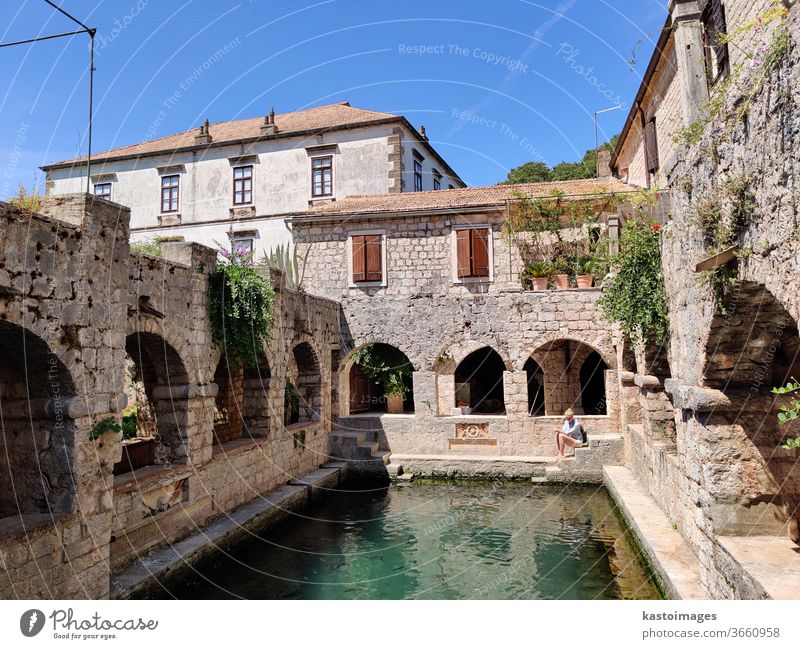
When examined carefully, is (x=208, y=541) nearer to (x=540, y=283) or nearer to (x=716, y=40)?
(x=540, y=283)

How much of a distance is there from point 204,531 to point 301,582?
200 cm

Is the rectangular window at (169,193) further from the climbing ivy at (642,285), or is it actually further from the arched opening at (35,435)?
the climbing ivy at (642,285)

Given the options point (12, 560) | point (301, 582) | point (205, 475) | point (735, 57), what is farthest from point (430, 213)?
point (12, 560)

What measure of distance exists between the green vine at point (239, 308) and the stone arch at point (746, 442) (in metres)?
7.14

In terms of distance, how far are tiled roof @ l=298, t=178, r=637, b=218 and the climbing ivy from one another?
24.0ft

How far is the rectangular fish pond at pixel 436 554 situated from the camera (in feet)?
23.7

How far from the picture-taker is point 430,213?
16.8m

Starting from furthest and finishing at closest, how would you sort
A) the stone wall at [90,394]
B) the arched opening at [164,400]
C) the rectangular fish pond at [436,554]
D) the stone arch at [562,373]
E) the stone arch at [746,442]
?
the stone arch at [562,373], the arched opening at [164,400], the rectangular fish pond at [436,554], the stone wall at [90,394], the stone arch at [746,442]

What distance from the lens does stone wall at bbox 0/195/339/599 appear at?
18.4ft

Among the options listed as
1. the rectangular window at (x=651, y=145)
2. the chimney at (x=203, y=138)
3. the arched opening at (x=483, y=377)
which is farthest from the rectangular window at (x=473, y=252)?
the chimney at (x=203, y=138)

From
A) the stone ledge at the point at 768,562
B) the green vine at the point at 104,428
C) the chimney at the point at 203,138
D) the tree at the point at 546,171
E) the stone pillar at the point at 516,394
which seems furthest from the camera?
the tree at the point at 546,171

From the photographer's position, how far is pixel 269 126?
912 inches

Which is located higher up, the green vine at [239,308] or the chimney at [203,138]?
the chimney at [203,138]
